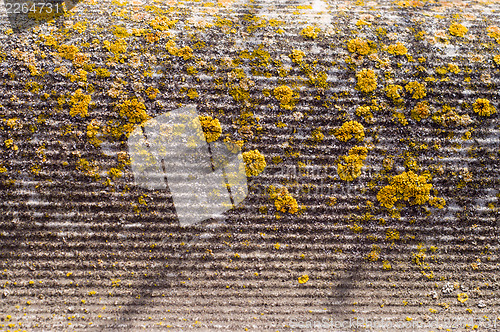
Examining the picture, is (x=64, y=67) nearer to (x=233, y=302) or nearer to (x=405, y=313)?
(x=233, y=302)

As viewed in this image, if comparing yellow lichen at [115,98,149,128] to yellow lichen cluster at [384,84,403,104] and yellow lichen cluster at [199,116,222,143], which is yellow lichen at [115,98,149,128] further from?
yellow lichen cluster at [384,84,403,104]

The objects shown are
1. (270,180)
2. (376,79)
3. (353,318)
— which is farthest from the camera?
(376,79)

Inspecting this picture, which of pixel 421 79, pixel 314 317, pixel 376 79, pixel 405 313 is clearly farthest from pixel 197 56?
pixel 405 313

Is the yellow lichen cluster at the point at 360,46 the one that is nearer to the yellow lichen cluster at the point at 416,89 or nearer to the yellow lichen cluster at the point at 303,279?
the yellow lichen cluster at the point at 416,89

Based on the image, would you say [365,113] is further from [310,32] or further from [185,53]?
[185,53]

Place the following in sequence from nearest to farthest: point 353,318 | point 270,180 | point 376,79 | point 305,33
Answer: point 353,318, point 270,180, point 376,79, point 305,33

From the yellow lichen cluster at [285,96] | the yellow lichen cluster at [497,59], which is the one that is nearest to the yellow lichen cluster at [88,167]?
the yellow lichen cluster at [285,96]
